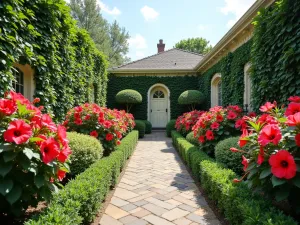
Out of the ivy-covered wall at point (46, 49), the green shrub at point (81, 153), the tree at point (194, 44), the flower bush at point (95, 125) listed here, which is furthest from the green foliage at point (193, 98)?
the tree at point (194, 44)

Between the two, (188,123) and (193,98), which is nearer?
(188,123)

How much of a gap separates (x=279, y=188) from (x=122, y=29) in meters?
29.1

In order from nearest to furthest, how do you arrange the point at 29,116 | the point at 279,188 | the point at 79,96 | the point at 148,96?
the point at 279,188 → the point at 29,116 → the point at 79,96 → the point at 148,96

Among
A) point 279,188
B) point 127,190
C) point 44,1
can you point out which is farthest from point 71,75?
point 279,188

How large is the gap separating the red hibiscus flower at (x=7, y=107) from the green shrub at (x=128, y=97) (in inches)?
409

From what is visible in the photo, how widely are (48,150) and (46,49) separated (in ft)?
11.6

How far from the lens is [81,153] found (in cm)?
373

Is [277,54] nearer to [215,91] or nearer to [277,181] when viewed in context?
[277,181]

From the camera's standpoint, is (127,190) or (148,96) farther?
(148,96)

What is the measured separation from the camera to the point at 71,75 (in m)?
6.14

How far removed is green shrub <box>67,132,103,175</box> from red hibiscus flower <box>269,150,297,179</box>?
293 centimetres

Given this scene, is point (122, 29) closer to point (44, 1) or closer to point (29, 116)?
point (44, 1)

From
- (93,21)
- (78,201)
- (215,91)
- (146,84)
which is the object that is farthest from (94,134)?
(93,21)

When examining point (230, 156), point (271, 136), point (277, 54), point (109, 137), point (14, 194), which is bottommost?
point (230, 156)
